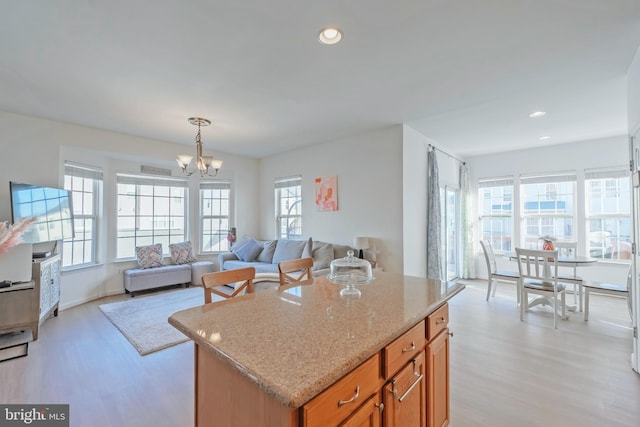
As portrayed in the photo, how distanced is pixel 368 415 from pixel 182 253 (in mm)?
5487

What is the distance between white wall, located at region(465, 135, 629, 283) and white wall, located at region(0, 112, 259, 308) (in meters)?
5.32

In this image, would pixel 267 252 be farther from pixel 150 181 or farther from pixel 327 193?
pixel 150 181

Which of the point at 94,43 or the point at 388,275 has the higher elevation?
the point at 94,43

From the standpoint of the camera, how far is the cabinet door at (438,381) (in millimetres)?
1471

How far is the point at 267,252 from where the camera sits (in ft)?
17.9

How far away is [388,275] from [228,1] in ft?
7.41

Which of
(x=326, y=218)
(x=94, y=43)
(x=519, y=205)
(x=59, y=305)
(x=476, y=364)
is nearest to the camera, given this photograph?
(x=94, y=43)

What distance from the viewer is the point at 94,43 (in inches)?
86.1

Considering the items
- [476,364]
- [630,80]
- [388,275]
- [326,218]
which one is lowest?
[476,364]

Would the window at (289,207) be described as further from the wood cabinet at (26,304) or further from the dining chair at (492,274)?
the wood cabinet at (26,304)

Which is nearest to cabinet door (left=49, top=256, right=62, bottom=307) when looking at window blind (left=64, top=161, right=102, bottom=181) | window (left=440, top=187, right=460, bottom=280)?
window blind (left=64, top=161, right=102, bottom=181)

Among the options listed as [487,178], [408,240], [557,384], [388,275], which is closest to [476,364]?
[557,384]

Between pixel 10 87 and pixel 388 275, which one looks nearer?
pixel 388 275

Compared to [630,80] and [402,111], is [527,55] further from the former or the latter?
[402,111]
